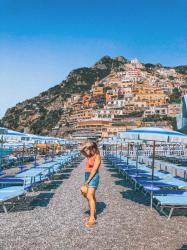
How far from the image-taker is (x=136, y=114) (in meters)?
135

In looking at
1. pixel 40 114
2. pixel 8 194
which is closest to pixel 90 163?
pixel 8 194

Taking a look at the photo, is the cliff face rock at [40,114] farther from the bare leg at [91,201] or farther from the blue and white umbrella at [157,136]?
the bare leg at [91,201]

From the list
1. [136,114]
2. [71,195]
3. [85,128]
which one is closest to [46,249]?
[71,195]

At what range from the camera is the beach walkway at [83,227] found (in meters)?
6.05

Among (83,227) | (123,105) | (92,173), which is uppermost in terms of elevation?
(123,105)

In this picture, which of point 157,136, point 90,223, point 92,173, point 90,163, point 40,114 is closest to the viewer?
point 90,223

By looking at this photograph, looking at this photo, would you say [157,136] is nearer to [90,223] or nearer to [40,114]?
[90,223]

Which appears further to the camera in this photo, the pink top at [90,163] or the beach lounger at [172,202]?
the pink top at [90,163]

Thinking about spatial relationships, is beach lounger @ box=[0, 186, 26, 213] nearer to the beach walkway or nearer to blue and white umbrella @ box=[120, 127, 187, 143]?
the beach walkway

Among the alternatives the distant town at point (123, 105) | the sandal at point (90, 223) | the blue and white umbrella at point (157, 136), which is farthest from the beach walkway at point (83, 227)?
the distant town at point (123, 105)

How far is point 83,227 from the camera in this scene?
717 cm

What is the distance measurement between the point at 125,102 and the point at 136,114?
641 inches

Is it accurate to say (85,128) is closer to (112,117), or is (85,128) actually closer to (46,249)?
(112,117)

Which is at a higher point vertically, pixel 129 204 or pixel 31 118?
pixel 31 118
